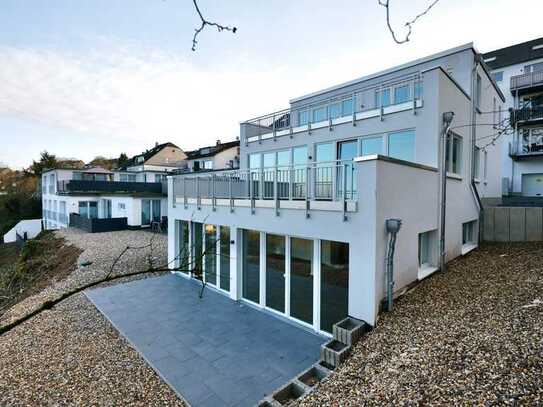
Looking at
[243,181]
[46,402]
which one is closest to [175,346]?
[46,402]

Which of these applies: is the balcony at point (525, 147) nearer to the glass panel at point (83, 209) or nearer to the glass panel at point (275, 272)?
the glass panel at point (275, 272)

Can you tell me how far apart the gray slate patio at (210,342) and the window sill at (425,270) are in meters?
2.95

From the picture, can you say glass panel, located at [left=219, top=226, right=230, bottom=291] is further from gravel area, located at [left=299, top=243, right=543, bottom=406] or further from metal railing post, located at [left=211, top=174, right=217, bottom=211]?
gravel area, located at [left=299, top=243, right=543, bottom=406]

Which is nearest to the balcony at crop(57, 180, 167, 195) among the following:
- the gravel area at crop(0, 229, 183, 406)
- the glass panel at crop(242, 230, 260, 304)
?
the gravel area at crop(0, 229, 183, 406)

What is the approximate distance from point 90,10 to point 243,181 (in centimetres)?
674

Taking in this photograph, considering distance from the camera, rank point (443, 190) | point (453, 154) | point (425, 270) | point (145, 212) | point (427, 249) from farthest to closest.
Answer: point (145, 212) → point (453, 154) → point (427, 249) → point (443, 190) → point (425, 270)

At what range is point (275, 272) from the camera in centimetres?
722

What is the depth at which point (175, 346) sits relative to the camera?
5730 millimetres

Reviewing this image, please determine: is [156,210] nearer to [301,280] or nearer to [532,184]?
[301,280]

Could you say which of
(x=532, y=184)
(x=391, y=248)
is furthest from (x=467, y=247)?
(x=532, y=184)

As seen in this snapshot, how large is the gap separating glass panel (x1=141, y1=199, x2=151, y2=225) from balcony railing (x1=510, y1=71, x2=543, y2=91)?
29711 millimetres

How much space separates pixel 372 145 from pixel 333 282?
5.13 meters

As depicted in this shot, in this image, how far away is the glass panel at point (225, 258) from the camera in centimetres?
870

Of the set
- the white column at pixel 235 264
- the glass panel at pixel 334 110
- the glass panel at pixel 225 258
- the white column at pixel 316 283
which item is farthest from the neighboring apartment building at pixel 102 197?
the white column at pixel 316 283
